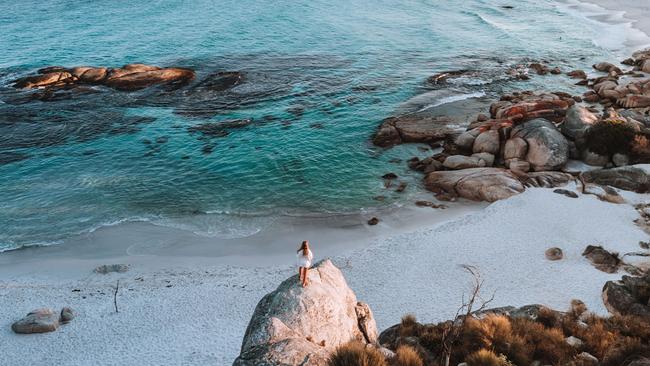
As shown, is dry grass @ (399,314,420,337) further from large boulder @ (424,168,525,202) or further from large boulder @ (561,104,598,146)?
large boulder @ (561,104,598,146)

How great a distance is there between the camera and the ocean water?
33.2 metres

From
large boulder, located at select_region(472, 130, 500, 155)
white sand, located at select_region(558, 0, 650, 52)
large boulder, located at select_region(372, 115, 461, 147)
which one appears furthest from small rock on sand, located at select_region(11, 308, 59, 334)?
white sand, located at select_region(558, 0, 650, 52)

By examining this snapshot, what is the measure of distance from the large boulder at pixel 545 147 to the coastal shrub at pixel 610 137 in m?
1.70

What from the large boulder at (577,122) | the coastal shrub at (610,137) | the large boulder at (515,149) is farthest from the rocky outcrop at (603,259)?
the large boulder at (577,122)

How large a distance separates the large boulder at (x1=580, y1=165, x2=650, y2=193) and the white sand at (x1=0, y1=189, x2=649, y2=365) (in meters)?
1.07

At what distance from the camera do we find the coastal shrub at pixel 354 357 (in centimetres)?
1244

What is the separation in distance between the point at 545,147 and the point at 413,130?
1044 cm

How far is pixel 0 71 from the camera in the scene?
59.0 metres

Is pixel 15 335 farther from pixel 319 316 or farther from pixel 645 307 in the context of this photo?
pixel 645 307

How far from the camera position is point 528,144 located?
3512 cm

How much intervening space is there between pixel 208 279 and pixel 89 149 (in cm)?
2199

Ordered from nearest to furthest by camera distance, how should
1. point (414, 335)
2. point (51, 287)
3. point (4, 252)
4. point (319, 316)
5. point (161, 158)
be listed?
1. point (319, 316)
2. point (414, 335)
3. point (51, 287)
4. point (4, 252)
5. point (161, 158)

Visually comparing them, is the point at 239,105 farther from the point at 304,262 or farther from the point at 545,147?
the point at 304,262

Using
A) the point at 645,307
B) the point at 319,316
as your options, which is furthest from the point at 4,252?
the point at 645,307
